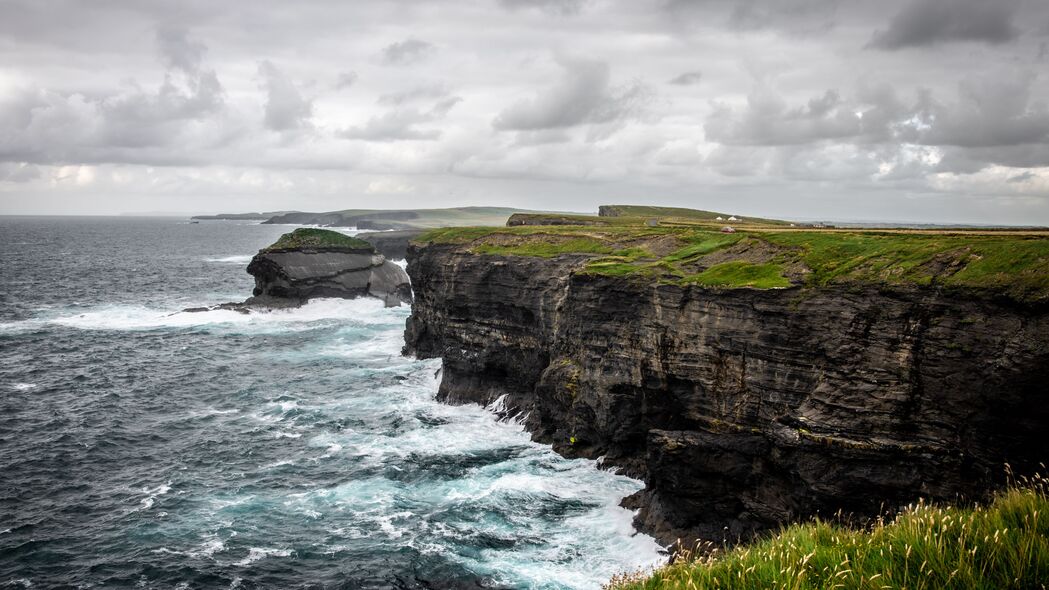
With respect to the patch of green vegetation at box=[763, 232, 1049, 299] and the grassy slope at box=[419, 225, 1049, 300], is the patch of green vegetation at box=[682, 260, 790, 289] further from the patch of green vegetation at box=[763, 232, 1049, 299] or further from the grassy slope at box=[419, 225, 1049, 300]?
the patch of green vegetation at box=[763, 232, 1049, 299]

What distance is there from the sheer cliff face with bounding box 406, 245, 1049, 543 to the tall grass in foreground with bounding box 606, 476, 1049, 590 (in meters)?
11.2

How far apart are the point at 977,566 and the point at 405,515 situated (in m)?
26.4

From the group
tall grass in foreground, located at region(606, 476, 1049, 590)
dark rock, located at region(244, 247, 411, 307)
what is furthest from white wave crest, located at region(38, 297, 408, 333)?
tall grass in foreground, located at region(606, 476, 1049, 590)

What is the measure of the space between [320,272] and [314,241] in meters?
5.92

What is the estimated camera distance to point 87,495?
111 ft

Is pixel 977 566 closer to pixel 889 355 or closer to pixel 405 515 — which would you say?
pixel 889 355

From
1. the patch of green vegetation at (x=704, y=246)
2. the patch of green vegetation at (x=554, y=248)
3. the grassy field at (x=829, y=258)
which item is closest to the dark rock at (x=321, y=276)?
the patch of green vegetation at (x=554, y=248)

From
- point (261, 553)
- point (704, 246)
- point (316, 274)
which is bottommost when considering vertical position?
point (261, 553)

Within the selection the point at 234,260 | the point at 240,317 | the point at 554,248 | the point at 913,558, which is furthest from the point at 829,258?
the point at 234,260

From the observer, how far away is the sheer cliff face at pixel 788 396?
23.0 metres

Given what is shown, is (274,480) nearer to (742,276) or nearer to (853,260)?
(742,276)

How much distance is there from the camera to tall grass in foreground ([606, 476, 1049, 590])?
9297mm

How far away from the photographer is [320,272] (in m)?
92.9

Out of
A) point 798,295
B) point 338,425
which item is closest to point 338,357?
point 338,425
